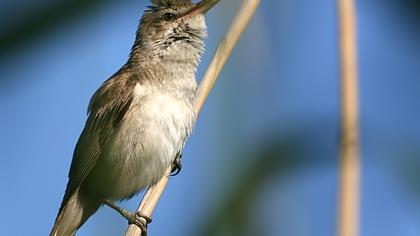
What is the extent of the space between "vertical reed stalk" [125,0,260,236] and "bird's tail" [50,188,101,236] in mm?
524

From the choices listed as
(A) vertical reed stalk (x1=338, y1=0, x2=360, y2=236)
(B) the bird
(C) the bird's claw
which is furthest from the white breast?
(A) vertical reed stalk (x1=338, y1=0, x2=360, y2=236)

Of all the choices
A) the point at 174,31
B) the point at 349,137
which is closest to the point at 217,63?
the point at 349,137

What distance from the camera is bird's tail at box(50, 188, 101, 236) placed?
3.04 m

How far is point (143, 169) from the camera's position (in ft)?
9.95

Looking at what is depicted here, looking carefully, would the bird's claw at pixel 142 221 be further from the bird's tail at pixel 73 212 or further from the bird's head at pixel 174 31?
the bird's head at pixel 174 31

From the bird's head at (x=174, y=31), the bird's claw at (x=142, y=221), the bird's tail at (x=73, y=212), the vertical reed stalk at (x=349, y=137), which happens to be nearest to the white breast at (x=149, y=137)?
the bird's tail at (x=73, y=212)

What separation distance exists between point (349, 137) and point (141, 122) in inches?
70.4

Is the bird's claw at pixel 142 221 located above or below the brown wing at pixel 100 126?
below

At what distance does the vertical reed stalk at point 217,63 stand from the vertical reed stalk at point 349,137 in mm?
313

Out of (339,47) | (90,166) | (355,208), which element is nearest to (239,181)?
(355,208)

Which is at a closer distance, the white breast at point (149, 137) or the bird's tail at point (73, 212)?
the white breast at point (149, 137)

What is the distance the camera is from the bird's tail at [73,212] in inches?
120

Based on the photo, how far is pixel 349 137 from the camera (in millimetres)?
1304

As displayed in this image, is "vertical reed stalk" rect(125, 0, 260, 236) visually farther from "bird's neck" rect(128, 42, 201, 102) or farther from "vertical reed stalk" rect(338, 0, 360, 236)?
"bird's neck" rect(128, 42, 201, 102)
